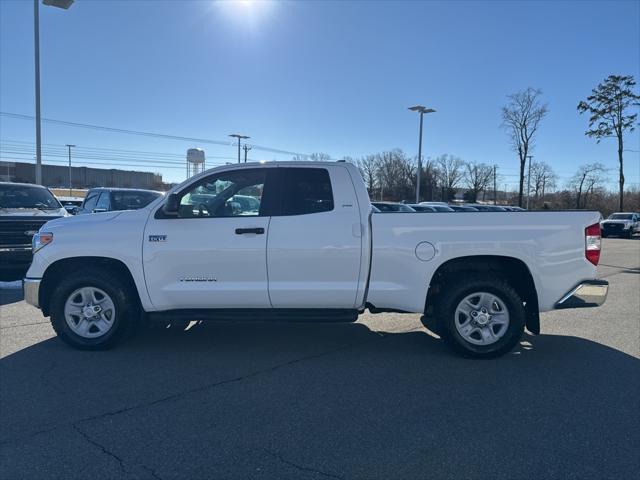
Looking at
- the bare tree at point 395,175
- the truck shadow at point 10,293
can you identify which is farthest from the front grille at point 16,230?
the bare tree at point 395,175

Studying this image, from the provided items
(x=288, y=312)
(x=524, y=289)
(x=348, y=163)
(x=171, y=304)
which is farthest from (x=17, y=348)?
(x=524, y=289)

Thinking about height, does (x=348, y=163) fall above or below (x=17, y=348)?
above

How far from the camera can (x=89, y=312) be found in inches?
205

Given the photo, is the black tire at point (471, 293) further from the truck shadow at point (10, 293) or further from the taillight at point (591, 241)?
the truck shadow at point (10, 293)

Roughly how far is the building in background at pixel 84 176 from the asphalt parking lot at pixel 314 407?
324 ft

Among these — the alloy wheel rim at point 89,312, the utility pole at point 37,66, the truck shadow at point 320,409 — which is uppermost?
the utility pole at point 37,66

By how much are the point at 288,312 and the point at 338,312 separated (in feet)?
1.72

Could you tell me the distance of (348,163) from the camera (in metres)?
5.29

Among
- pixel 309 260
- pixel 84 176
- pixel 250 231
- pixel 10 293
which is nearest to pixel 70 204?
pixel 10 293

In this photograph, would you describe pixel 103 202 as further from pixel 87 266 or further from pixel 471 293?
pixel 471 293

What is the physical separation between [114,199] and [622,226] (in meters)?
31.8

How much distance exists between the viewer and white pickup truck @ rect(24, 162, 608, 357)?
4.93 m

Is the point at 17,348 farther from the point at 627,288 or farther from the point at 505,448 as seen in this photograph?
the point at 627,288

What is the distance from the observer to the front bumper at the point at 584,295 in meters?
4.97
